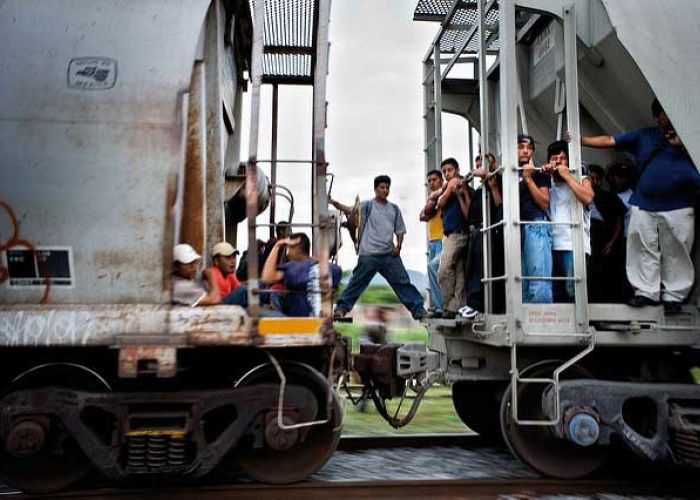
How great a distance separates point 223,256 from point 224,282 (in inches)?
7.7

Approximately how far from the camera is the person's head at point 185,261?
3988mm

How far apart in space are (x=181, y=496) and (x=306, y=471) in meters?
0.91

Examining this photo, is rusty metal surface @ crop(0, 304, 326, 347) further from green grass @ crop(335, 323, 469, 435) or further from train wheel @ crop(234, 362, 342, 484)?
green grass @ crop(335, 323, 469, 435)

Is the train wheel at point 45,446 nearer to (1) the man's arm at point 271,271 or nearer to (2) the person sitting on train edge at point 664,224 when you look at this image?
(1) the man's arm at point 271,271

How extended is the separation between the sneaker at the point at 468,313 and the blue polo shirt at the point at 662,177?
62.6 inches

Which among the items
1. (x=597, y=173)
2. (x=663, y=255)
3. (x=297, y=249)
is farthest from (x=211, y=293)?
(x=597, y=173)

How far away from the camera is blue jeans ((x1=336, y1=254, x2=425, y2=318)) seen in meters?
6.02

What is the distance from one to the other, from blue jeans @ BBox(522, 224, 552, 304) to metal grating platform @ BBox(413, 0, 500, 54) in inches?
110

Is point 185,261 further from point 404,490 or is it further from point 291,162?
point 404,490

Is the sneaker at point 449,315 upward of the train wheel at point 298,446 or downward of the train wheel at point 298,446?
upward

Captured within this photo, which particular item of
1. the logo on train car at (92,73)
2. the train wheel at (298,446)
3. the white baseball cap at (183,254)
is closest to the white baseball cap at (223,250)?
the white baseball cap at (183,254)

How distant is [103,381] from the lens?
4.07m

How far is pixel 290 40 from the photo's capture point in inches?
235

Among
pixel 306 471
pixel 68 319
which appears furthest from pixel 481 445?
pixel 68 319
